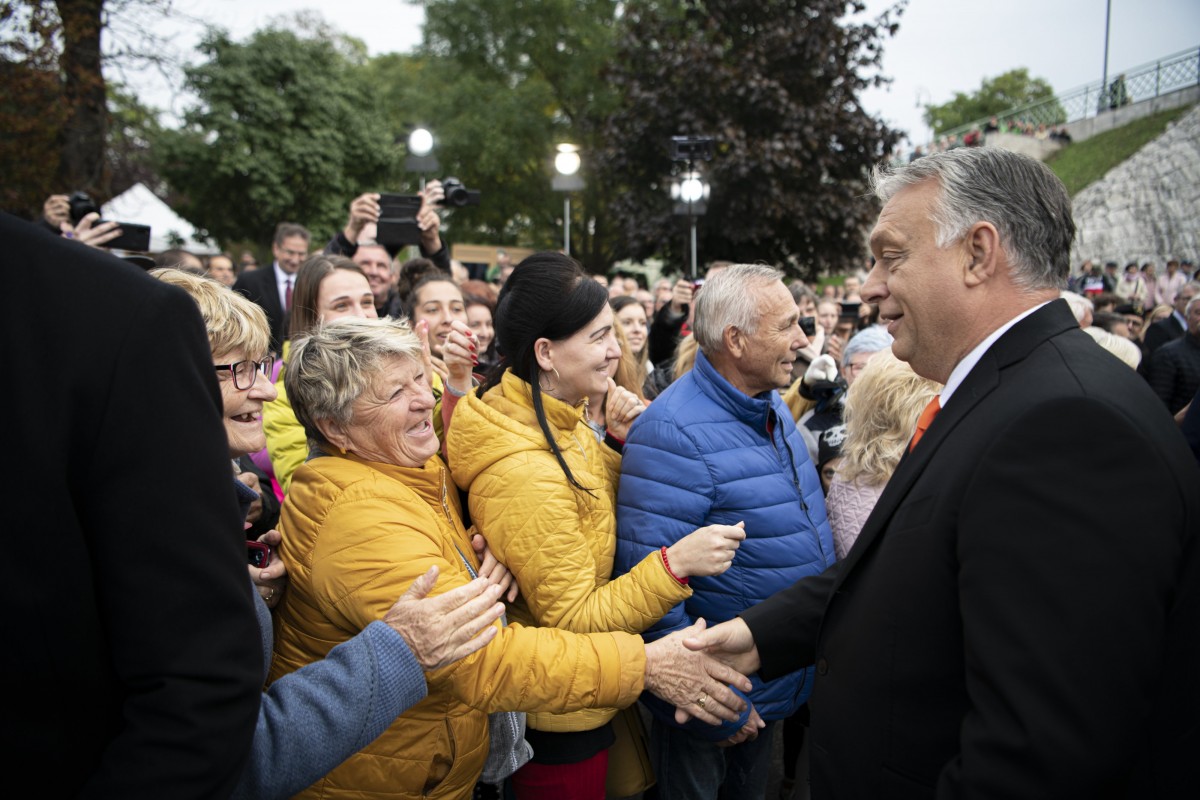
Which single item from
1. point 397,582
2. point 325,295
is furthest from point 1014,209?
point 325,295

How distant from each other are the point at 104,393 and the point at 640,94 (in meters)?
16.4

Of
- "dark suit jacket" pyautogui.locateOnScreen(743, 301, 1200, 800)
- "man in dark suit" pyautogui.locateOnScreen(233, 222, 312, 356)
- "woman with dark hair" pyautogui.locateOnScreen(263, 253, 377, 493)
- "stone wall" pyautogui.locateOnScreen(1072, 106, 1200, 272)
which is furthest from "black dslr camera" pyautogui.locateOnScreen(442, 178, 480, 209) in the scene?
"stone wall" pyautogui.locateOnScreen(1072, 106, 1200, 272)

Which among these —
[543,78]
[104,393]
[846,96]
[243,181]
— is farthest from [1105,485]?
[543,78]

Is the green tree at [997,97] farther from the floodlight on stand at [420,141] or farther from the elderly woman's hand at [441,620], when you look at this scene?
the elderly woman's hand at [441,620]

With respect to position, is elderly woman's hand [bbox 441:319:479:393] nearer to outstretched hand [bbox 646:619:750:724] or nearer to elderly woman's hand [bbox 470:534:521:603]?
elderly woman's hand [bbox 470:534:521:603]

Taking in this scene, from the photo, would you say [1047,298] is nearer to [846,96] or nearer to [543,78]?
[846,96]

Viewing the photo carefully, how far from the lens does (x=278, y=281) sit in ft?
20.2

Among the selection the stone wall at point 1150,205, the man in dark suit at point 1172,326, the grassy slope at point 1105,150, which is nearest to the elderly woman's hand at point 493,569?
the man in dark suit at point 1172,326

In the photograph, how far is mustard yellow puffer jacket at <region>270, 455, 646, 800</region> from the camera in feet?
6.08

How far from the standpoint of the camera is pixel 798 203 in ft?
51.1

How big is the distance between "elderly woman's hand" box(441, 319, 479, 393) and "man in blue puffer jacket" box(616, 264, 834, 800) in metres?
0.85

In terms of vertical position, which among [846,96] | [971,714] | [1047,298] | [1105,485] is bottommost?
[971,714]

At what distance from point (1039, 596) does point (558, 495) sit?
1.36m

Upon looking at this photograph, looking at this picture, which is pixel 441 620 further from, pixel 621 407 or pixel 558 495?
pixel 621 407
